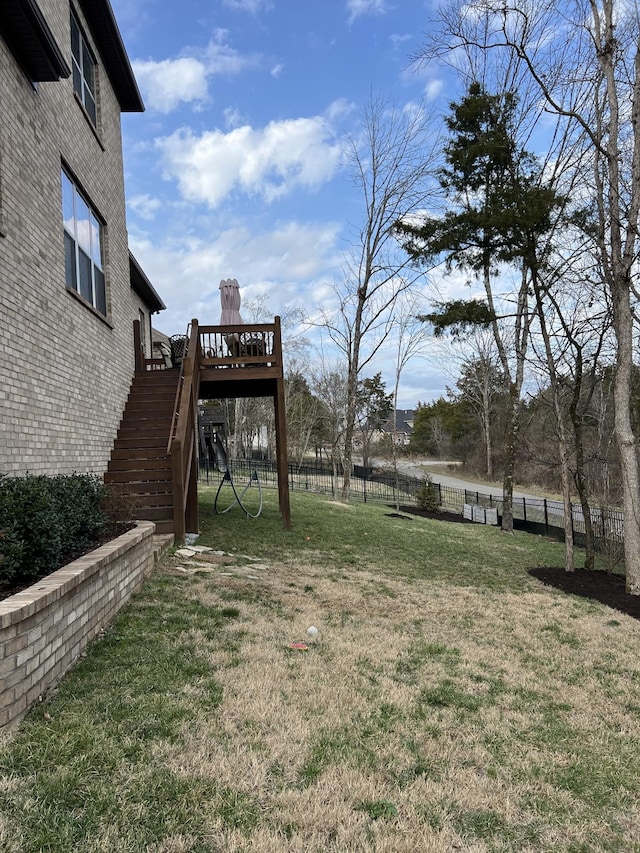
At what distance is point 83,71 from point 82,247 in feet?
9.70

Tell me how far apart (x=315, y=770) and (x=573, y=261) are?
9.02m

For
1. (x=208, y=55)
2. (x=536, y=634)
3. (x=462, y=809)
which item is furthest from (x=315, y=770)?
(x=208, y=55)

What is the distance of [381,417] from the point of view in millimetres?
36125

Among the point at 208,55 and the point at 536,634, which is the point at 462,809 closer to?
the point at 536,634

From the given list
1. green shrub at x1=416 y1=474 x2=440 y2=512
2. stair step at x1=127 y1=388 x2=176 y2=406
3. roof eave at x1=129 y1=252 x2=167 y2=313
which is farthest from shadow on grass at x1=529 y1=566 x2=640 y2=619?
roof eave at x1=129 y1=252 x2=167 y2=313

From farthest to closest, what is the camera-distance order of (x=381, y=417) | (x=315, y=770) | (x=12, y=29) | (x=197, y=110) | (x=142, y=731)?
(x=381, y=417) < (x=197, y=110) < (x=12, y=29) < (x=142, y=731) < (x=315, y=770)

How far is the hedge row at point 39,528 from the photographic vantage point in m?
3.17

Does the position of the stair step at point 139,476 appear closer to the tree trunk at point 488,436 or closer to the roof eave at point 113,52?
the roof eave at point 113,52

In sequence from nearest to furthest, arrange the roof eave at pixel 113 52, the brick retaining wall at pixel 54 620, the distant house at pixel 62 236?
the brick retaining wall at pixel 54 620 < the distant house at pixel 62 236 < the roof eave at pixel 113 52

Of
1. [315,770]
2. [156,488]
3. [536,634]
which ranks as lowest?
[536,634]

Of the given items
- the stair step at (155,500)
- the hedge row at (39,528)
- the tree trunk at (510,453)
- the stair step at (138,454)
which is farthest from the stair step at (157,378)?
the tree trunk at (510,453)

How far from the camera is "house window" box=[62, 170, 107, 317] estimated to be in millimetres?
6746

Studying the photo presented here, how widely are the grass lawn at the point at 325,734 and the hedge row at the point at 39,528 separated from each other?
2.33 feet

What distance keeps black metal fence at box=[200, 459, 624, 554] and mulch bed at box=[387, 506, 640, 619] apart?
92cm
